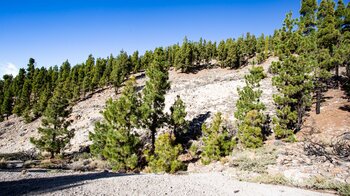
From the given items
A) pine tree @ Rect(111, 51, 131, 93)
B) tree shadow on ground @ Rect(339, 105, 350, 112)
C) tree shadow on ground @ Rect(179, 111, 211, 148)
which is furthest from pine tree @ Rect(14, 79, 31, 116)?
tree shadow on ground @ Rect(339, 105, 350, 112)

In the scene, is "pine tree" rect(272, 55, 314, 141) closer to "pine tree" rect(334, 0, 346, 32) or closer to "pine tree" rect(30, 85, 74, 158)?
"pine tree" rect(334, 0, 346, 32)

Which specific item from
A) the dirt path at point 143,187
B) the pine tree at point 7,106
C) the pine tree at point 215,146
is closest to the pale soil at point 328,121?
the pine tree at point 215,146

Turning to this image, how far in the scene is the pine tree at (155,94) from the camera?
27016 mm

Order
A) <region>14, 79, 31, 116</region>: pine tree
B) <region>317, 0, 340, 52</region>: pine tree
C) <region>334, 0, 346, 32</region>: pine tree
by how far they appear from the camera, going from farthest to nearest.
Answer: <region>14, 79, 31, 116</region>: pine tree < <region>334, 0, 346, 32</region>: pine tree < <region>317, 0, 340, 52</region>: pine tree

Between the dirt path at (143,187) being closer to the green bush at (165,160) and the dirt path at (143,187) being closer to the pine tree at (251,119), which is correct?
the green bush at (165,160)

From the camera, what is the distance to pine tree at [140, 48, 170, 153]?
27.0 metres

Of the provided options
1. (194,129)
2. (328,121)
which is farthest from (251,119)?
(194,129)

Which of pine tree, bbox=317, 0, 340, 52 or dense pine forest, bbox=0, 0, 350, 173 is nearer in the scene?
dense pine forest, bbox=0, 0, 350, 173

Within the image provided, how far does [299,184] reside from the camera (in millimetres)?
12461

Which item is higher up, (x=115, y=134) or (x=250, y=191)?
(x=115, y=134)

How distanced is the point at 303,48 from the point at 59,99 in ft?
94.6

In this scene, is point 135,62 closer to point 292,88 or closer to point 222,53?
point 222,53

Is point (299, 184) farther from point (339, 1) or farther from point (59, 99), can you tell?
point (339, 1)

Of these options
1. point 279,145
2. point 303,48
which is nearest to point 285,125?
point 279,145
